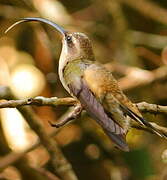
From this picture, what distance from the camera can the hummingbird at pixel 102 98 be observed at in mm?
2695

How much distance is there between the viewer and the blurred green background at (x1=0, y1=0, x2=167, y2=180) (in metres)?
4.68

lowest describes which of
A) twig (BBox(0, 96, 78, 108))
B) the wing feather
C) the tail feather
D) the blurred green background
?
the blurred green background

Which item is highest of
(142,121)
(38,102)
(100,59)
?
(38,102)

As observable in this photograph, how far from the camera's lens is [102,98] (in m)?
2.90

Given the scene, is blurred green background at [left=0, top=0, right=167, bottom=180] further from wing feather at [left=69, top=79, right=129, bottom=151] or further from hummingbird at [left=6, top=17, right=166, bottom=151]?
wing feather at [left=69, top=79, right=129, bottom=151]

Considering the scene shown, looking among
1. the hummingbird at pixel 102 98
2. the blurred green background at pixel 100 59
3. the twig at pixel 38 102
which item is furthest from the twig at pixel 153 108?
the blurred green background at pixel 100 59

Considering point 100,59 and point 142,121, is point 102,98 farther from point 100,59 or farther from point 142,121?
point 100,59

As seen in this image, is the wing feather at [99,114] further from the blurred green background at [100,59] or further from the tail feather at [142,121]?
the blurred green background at [100,59]

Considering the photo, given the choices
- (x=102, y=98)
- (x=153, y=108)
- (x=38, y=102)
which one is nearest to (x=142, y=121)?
(x=153, y=108)

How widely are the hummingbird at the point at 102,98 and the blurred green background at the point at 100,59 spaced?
135 cm

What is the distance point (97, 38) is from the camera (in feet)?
19.2

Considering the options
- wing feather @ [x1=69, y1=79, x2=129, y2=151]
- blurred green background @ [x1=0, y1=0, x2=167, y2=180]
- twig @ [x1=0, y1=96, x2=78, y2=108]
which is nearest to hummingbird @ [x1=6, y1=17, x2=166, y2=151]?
wing feather @ [x1=69, y1=79, x2=129, y2=151]

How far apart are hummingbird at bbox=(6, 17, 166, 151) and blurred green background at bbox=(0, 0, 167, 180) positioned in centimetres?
135

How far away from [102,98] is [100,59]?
2771 millimetres
